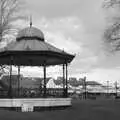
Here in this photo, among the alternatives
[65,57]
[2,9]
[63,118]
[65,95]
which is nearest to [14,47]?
[65,57]

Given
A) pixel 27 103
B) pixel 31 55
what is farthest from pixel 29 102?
pixel 31 55

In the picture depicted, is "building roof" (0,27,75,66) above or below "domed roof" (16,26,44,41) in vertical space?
below


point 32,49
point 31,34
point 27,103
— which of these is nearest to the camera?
point 27,103

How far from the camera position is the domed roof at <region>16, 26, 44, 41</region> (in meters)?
29.5

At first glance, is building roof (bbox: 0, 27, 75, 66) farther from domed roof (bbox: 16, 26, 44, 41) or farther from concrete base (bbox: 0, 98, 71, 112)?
concrete base (bbox: 0, 98, 71, 112)

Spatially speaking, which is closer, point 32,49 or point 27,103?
point 27,103

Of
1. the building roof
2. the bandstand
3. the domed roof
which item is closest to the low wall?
the bandstand

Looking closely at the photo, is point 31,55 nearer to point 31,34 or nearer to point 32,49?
point 32,49

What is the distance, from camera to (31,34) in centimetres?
2952

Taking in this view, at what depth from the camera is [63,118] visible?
19.9m

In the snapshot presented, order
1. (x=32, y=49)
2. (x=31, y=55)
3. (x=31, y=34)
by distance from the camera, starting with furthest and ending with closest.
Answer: (x=31, y=34) → (x=31, y=55) → (x=32, y=49)

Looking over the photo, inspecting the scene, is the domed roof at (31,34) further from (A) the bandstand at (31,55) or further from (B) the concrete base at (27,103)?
(B) the concrete base at (27,103)

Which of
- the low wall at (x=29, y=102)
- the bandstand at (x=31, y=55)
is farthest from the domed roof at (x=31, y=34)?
the low wall at (x=29, y=102)

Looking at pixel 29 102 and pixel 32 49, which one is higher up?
pixel 32 49
